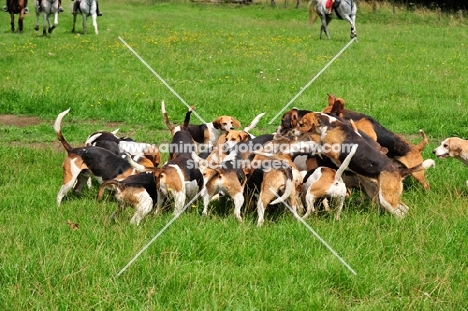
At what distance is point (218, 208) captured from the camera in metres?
6.27

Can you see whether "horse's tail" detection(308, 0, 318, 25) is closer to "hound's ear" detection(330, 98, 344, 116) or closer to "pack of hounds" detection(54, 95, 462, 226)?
"hound's ear" detection(330, 98, 344, 116)

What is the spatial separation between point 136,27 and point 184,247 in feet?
68.2

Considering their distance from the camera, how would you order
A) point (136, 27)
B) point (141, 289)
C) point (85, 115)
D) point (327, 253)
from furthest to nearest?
point (136, 27)
point (85, 115)
point (327, 253)
point (141, 289)

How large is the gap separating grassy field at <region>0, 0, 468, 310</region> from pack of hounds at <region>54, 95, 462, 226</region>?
0.63 feet

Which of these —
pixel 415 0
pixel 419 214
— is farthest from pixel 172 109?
pixel 415 0

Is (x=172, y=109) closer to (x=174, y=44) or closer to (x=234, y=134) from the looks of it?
(x=234, y=134)

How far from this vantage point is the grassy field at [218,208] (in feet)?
14.1

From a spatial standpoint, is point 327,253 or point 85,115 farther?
point 85,115

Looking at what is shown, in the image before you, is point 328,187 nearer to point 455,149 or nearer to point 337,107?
point 337,107

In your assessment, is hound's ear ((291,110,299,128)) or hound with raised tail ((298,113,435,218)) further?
hound's ear ((291,110,299,128))

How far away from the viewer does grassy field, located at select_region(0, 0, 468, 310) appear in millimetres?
4297

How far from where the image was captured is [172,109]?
36.5 feet

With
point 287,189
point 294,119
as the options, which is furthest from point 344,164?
point 294,119

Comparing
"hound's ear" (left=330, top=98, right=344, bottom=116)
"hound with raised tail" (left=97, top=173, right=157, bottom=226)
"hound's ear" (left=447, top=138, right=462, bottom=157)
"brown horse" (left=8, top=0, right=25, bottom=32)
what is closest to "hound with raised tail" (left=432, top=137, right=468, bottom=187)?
"hound's ear" (left=447, top=138, right=462, bottom=157)
